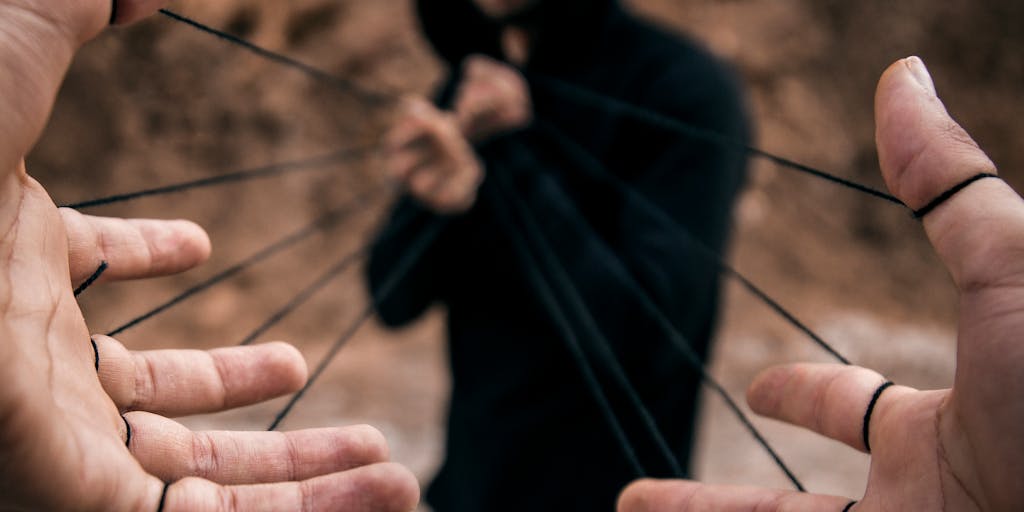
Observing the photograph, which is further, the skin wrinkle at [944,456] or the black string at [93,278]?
the black string at [93,278]

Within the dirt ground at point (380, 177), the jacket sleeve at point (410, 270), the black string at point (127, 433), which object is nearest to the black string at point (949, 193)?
the black string at point (127, 433)

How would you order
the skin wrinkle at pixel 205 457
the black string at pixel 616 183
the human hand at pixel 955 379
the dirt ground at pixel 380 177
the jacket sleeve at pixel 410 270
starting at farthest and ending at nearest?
the dirt ground at pixel 380 177 < the jacket sleeve at pixel 410 270 < the black string at pixel 616 183 < the skin wrinkle at pixel 205 457 < the human hand at pixel 955 379

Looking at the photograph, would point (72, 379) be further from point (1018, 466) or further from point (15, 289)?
point (1018, 466)

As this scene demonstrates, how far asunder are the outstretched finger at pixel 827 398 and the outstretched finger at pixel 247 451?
0.23 m

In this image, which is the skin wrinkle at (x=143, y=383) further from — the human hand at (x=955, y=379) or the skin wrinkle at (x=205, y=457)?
the human hand at (x=955, y=379)

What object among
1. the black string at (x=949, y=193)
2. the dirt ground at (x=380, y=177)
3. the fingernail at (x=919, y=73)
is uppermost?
the fingernail at (x=919, y=73)

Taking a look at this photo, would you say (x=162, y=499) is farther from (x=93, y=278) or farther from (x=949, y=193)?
(x=949, y=193)

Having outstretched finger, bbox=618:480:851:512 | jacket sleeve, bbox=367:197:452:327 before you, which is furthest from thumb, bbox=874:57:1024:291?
jacket sleeve, bbox=367:197:452:327

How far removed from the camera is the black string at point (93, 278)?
1.25 feet

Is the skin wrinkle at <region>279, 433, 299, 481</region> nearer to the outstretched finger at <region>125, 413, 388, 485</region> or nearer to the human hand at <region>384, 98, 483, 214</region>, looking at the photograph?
the outstretched finger at <region>125, 413, 388, 485</region>

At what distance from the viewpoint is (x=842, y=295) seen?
197 cm

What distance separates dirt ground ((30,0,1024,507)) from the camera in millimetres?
→ 1321

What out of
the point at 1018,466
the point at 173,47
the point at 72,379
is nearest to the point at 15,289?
the point at 72,379

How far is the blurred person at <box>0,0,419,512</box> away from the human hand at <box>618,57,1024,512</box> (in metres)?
0.22
